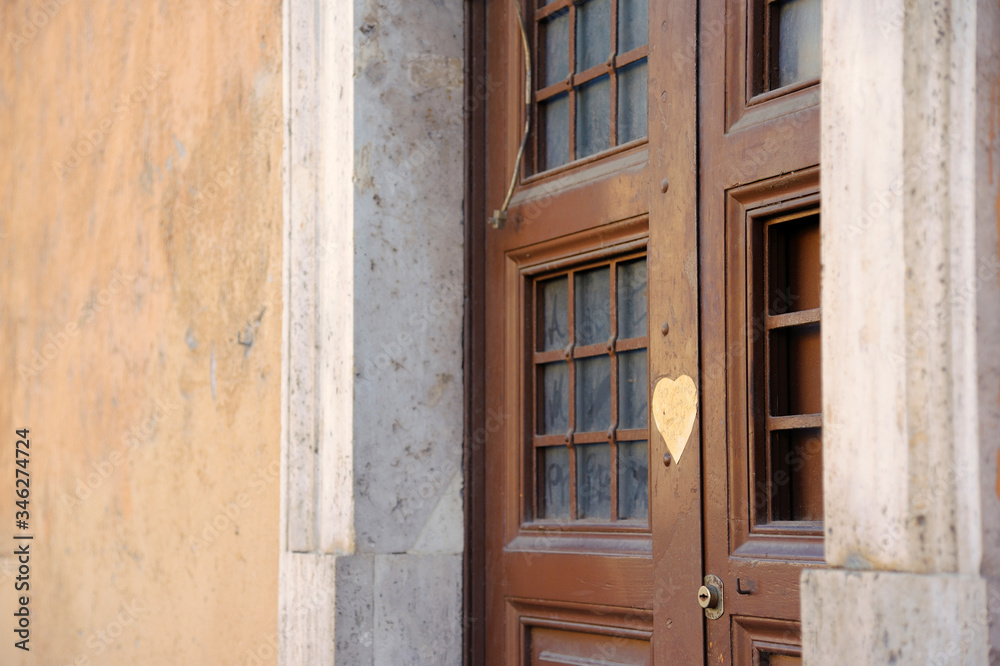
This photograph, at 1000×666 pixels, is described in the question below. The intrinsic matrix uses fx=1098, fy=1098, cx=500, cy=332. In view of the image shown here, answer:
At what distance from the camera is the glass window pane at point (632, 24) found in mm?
2383

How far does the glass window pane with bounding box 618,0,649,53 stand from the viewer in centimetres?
238

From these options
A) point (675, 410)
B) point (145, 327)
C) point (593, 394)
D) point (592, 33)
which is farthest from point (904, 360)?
point (145, 327)

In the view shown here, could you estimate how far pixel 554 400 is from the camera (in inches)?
102

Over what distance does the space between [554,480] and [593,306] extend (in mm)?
421

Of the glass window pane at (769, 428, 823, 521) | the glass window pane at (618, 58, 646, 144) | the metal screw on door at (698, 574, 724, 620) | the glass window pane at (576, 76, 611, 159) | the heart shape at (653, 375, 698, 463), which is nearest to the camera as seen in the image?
the glass window pane at (769, 428, 823, 521)

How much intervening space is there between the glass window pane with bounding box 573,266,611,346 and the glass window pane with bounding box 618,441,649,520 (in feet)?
0.84

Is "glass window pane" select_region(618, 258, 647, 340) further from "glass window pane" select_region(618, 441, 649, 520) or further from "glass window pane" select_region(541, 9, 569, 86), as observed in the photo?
"glass window pane" select_region(541, 9, 569, 86)

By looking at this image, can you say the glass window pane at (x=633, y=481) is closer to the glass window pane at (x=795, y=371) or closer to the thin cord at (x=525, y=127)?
the glass window pane at (x=795, y=371)

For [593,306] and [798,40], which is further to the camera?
[593,306]

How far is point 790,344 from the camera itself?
1.99 m

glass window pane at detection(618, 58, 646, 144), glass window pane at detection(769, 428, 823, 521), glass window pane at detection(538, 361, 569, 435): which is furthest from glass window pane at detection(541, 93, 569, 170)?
glass window pane at detection(769, 428, 823, 521)

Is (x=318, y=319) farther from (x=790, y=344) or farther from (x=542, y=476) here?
(x=790, y=344)

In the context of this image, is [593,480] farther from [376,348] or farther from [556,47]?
[556,47]

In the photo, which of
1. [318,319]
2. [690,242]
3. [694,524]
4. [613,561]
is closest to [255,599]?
[318,319]
